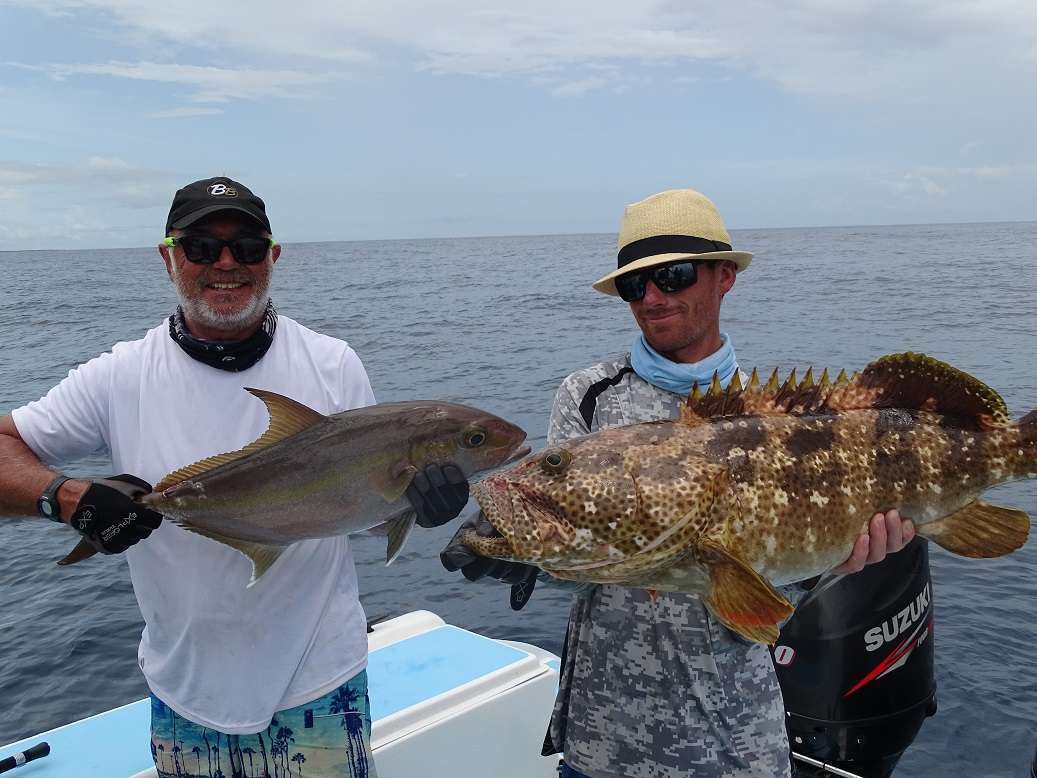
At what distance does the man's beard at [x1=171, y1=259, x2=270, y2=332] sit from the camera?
3354 millimetres

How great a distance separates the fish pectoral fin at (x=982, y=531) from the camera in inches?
117

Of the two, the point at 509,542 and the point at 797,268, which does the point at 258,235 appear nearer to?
the point at 509,542

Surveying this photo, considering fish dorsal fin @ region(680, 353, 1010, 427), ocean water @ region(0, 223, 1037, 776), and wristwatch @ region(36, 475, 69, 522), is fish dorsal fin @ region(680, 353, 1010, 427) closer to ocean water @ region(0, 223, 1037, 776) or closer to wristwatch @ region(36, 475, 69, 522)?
wristwatch @ region(36, 475, 69, 522)

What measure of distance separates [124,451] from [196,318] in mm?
593

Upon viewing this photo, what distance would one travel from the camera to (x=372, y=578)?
33.8 feet

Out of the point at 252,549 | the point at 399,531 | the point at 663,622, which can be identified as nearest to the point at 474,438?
the point at 399,531

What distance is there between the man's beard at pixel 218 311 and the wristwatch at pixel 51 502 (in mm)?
787

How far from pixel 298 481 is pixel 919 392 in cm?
231

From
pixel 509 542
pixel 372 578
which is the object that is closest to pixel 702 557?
pixel 509 542

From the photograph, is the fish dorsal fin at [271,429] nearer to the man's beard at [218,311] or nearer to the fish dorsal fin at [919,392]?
the man's beard at [218,311]

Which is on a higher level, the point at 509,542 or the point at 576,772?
the point at 509,542

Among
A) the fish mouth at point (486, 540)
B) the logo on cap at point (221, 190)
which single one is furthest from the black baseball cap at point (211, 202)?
the fish mouth at point (486, 540)

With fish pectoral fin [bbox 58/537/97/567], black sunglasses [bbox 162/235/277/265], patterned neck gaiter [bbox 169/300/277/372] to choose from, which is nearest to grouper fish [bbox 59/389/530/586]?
fish pectoral fin [bbox 58/537/97/567]

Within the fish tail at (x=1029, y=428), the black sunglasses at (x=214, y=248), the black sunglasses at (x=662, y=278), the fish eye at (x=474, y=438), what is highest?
the black sunglasses at (x=214, y=248)
